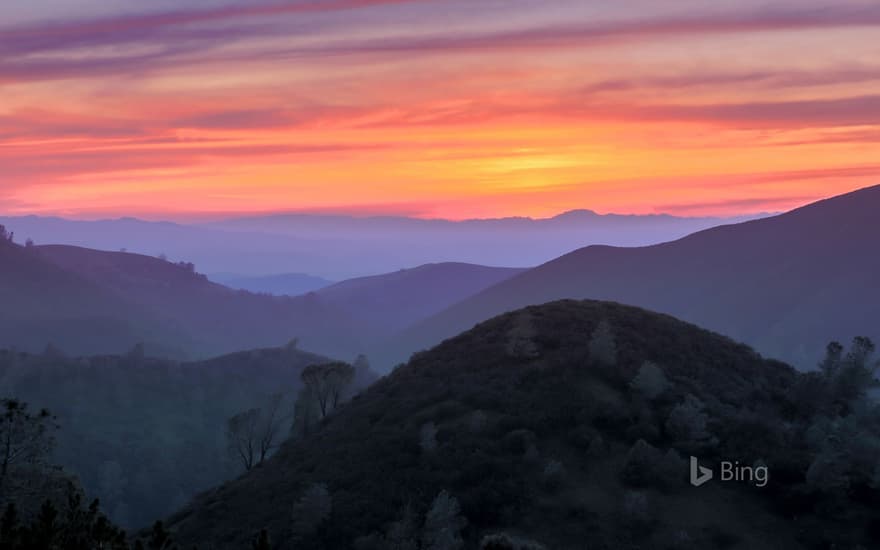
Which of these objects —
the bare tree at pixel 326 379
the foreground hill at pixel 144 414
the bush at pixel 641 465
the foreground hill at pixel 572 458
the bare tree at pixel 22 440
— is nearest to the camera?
the bare tree at pixel 22 440

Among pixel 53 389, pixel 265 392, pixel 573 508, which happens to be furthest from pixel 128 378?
pixel 573 508

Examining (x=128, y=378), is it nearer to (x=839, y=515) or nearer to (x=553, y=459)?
(x=553, y=459)

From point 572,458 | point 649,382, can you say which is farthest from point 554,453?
point 649,382

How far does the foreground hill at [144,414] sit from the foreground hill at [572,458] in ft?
230

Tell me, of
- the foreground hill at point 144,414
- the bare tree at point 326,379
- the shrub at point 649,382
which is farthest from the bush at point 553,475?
the foreground hill at point 144,414

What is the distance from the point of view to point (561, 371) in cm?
6531

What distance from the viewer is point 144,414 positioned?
16862cm

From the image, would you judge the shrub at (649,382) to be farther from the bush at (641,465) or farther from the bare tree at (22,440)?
the bare tree at (22,440)

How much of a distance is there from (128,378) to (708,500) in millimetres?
154827

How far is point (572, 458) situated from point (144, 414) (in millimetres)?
133329

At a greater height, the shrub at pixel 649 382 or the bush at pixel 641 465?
the shrub at pixel 649 382

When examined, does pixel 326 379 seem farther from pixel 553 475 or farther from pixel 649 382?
pixel 553 475

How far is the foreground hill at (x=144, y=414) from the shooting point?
138125mm

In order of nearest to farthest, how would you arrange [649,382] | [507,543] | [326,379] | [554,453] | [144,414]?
[507,543] < [554,453] < [649,382] < [326,379] < [144,414]
